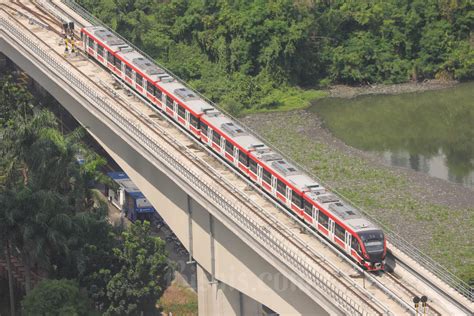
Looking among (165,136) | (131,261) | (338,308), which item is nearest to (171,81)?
(165,136)

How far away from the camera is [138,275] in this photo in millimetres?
61312

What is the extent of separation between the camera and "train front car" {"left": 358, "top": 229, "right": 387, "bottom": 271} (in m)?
49.9

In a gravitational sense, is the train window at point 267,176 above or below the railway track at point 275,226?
above

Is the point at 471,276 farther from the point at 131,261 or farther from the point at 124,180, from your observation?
the point at 124,180

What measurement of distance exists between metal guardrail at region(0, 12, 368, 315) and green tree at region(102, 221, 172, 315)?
4965 millimetres

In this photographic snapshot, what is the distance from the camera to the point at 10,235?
59.2m

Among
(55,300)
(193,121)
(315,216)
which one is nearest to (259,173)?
(315,216)

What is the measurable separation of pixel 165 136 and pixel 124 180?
1037 cm

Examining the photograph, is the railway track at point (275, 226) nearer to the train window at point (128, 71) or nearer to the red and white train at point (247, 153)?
the red and white train at point (247, 153)

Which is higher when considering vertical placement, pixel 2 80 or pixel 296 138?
pixel 2 80

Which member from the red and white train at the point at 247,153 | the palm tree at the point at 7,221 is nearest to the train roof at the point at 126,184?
the red and white train at the point at 247,153

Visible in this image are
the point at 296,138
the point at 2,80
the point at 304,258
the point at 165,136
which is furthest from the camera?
the point at 296,138

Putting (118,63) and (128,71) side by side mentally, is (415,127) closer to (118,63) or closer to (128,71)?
(118,63)

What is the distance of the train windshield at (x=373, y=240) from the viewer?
50094 mm
